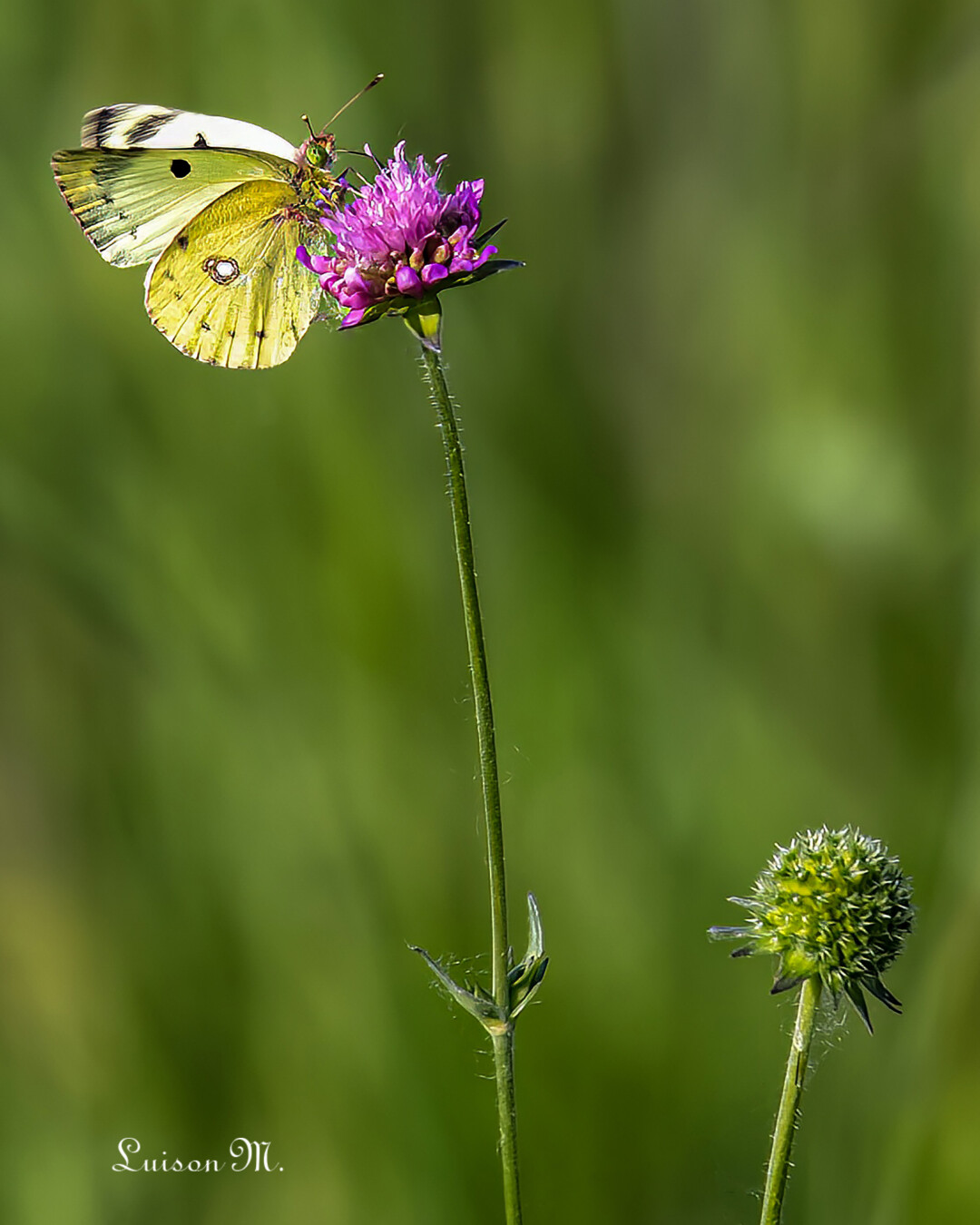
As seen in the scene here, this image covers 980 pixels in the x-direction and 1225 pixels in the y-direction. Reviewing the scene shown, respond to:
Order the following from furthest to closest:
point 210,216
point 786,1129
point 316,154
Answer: point 210,216
point 316,154
point 786,1129

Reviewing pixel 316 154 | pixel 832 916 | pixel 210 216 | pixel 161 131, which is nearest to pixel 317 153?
pixel 316 154

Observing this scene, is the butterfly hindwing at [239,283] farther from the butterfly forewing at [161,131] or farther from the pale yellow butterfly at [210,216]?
the butterfly forewing at [161,131]

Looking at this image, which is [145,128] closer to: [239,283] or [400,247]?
[239,283]

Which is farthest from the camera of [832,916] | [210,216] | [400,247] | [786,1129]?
[210,216]

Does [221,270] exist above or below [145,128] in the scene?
below

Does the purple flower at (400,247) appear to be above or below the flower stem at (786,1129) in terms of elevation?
above

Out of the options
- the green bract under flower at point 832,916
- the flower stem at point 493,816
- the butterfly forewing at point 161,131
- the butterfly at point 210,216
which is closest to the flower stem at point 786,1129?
the green bract under flower at point 832,916
